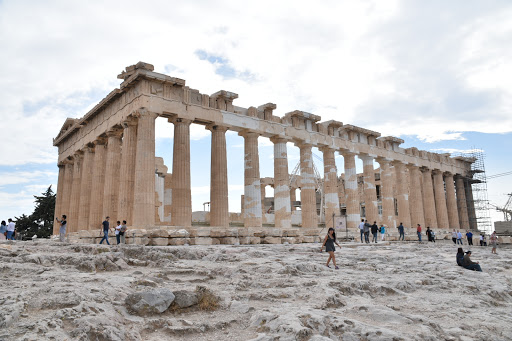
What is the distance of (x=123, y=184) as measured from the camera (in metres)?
21.7

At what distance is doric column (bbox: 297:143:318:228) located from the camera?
27.3m

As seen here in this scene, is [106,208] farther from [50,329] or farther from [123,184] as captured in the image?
[50,329]

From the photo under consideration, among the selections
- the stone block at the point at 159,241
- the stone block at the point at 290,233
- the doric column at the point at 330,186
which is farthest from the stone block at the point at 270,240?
the doric column at the point at 330,186

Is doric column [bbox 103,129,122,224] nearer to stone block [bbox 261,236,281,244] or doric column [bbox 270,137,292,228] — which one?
stone block [bbox 261,236,281,244]

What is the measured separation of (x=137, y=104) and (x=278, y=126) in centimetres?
1007

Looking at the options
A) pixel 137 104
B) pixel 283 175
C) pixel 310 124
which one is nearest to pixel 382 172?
pixel 310 124

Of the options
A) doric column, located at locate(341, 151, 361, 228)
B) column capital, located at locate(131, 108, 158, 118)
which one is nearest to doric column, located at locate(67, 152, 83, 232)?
column capital, located at locate(131, 108, 158, 118)

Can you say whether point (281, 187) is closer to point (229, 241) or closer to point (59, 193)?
point (229, 241)

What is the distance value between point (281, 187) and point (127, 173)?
10.4 metres

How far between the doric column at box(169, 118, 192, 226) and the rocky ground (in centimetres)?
1076

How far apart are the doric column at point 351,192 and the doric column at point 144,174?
16.7 meters

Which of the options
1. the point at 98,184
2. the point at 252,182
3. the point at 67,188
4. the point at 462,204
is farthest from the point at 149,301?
the point at 462,204

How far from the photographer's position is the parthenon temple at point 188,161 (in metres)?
21.2

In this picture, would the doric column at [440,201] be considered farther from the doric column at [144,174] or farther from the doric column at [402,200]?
the doric column at [144,174]
